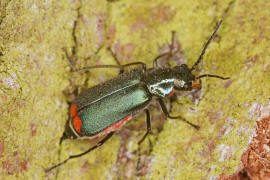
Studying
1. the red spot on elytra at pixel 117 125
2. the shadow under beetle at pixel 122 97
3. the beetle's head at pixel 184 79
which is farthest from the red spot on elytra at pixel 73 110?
the beetle's head at pixel 184 79

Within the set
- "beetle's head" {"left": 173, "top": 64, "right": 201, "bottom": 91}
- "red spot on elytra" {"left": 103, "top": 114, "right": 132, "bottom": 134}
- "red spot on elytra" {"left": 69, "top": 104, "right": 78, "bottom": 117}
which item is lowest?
"red spot on elytra" {"left": 103, "top": 114, "right": 132, "bottom": 134}

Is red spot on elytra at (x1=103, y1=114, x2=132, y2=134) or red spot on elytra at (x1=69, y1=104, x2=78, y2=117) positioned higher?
red spot on elytra at (x1=69, y1=104, x2=78, y2=117)

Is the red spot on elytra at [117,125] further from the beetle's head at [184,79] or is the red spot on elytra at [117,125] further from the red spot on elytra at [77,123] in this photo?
the beetle's head at [184,79]

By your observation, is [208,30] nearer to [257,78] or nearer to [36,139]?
[257,78]

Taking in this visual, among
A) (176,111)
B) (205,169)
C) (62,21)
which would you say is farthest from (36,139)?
(205,169)

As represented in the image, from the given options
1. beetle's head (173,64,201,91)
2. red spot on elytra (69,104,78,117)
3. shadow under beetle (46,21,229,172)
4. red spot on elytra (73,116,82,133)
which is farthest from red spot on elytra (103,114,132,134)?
beetle's head (173,64,201,91)

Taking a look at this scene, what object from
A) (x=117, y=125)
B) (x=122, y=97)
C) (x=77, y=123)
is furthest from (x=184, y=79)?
(x=77, y=123)

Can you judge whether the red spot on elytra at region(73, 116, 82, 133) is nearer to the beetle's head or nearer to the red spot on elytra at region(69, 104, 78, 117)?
the red spot on elytra at region(69, 104, 78, 117)

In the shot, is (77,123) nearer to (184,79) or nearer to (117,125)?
(117,125)
